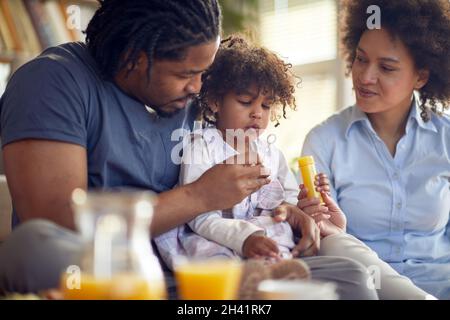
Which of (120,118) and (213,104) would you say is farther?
(213,104)

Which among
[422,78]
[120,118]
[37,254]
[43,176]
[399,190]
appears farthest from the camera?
[422,78]

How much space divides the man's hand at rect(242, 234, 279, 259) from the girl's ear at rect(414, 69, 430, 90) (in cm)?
84

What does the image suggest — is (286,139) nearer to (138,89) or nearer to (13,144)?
(138,89)

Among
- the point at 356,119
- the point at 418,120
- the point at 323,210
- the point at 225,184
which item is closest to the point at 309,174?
the point at 323,210

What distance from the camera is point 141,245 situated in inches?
28.3

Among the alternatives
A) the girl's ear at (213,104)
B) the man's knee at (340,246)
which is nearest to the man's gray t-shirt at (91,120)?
the girl's ear at (213,104)

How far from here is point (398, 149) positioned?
1.72 meters

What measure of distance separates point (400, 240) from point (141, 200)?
3.77ft

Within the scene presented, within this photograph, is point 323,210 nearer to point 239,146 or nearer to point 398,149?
point 239,146

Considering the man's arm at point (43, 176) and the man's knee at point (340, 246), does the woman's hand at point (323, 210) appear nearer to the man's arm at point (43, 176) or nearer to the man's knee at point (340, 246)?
the man's knee at point (340, 246)

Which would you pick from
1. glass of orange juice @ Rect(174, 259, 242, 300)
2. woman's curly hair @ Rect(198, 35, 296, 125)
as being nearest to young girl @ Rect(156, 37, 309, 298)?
woman's curly hair @ Rect(198, 35, 296, 125)

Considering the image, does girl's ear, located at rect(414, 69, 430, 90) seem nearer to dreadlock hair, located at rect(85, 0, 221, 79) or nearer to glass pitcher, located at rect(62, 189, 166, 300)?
dreadlock hair, located at rect(85, 0, 221, 79)

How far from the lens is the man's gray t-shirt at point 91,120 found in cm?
117

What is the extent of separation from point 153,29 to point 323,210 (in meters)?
0.58
